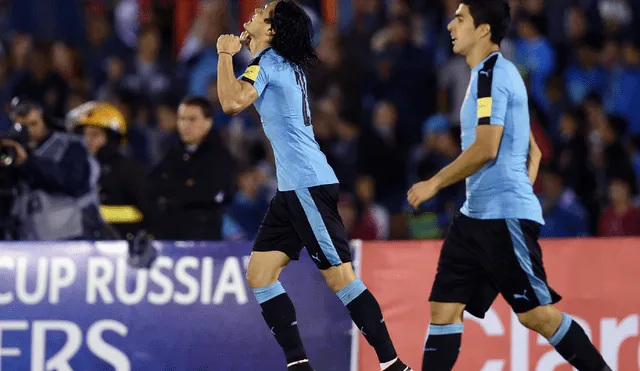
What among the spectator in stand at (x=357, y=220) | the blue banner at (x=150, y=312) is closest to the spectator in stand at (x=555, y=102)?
the spectator in stand at (x=357, y=220)

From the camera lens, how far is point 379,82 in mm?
13078

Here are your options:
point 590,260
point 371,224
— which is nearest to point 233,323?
point 590,260

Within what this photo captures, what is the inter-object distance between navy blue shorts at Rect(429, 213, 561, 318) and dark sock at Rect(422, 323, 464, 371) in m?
0.14

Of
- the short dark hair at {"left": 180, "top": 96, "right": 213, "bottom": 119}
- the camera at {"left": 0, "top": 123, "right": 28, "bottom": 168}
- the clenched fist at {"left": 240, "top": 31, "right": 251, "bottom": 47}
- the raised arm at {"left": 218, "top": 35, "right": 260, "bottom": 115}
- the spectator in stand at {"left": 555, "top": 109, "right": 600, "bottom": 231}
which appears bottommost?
the spectator in stand at {"left": 555, "top": 109, "right": 600, "bottom": 231}

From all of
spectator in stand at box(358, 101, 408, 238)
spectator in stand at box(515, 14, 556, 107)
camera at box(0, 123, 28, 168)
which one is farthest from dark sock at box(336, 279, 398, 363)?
spectator in stand at box(515, 14, 556, 107)

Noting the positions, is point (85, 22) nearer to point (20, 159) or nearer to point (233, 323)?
point (20, 159)

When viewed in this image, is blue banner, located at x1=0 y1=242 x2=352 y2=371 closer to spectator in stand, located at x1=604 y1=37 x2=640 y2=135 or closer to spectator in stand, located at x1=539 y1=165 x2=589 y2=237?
spectator in stand, located at x1=539 y1=165 x2=589 y2=237

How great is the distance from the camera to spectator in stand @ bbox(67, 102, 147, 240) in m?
9.50

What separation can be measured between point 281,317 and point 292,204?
593mm

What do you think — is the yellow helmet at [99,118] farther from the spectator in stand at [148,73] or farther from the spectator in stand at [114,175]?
the spectator in stand at [148,73]

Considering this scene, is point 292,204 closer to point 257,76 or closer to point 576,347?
point 257,76

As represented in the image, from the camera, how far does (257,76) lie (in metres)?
6.43

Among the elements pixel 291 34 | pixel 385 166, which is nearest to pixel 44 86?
pixel 385 166

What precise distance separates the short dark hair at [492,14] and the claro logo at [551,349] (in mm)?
2006
